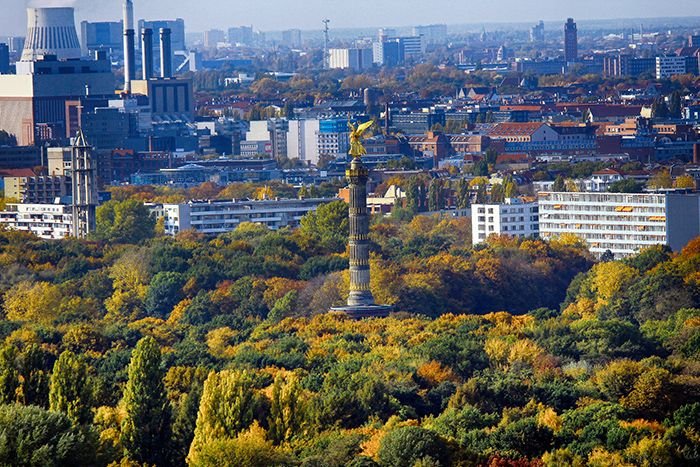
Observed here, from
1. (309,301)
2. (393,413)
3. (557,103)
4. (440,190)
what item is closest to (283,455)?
(393,413)

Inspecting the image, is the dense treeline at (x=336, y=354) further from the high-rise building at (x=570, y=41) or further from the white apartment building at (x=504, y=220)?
the high-rise building at (x=570, y=41)

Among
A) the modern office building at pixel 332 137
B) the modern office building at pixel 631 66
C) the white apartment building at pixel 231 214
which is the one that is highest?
the white apartment building at pixel 231 214

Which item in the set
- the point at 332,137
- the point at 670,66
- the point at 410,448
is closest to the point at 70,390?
the point at 410,448

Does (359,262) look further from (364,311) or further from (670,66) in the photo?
(670,66)

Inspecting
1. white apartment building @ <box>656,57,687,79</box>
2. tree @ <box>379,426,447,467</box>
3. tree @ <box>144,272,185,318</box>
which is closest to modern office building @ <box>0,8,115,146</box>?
white apartment building @ <box>656,57,687,79</box>

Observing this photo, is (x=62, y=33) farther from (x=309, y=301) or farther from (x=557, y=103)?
(x=309, y=301)

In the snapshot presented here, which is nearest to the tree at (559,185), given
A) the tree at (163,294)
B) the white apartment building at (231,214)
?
the white apartment building at (231,214)

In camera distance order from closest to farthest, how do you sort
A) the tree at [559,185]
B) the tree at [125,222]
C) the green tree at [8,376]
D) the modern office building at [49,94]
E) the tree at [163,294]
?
the green tree at [8,376], the tree at [163,294], the tree at [125,222], the tree at [559,185], the modern office building at [49,94]
